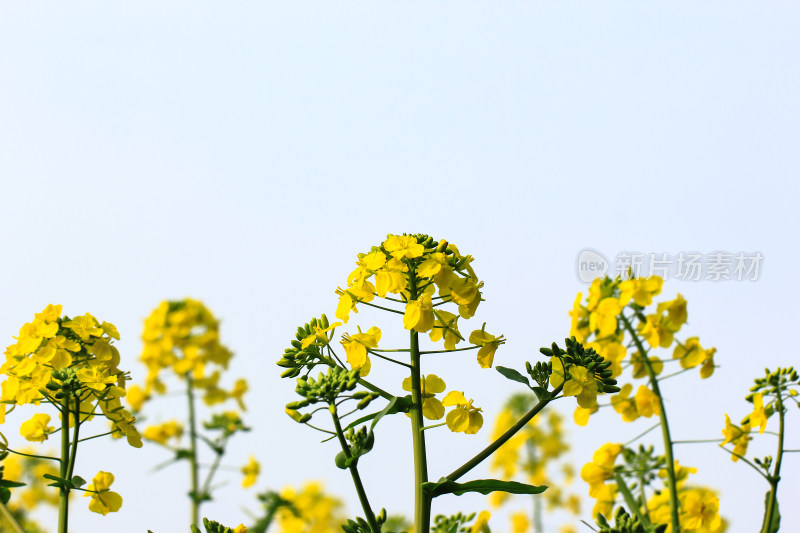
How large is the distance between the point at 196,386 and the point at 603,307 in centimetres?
335

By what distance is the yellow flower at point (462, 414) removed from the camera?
194cm

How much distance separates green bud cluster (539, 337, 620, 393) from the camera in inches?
73.8

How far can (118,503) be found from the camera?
2.30m

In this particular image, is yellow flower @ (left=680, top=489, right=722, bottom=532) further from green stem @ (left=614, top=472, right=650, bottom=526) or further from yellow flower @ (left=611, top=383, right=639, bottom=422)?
yellow flower @ (left=611, top=383, right=639, bottom=422)

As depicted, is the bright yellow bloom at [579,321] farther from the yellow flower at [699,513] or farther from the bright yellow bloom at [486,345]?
the bright yellow bloom at [486,345]

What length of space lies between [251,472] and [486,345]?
3846 mm

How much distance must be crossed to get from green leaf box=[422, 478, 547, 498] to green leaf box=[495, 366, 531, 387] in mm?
→ 254

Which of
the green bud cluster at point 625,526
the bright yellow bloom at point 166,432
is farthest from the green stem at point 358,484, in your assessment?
the bright yellow bloom at point 166,432

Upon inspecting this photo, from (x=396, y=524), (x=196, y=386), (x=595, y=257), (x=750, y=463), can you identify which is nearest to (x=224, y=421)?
(x=196, y=386)

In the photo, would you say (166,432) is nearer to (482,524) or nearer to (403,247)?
(482,524)

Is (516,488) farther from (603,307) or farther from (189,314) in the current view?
(189,314)

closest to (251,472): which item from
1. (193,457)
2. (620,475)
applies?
(193,457)

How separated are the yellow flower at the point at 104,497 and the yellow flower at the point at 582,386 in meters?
1.41

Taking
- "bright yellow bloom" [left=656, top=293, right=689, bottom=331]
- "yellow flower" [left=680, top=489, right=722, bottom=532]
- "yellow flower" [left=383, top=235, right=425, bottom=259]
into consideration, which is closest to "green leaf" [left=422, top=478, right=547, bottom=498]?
"yellow flower" [left=383, top=235, right=425, bottom=259]
